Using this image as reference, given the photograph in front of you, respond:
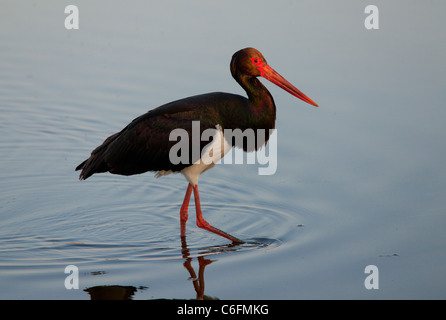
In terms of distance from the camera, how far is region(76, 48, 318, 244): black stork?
7109 millimetres

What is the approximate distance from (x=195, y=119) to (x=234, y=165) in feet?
6.84

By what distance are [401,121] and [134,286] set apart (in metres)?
4.75

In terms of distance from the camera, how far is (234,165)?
9086 millimetres

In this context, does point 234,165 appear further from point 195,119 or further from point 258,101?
point 195,119

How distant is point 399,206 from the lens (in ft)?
25.2

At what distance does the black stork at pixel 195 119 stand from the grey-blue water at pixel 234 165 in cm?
58

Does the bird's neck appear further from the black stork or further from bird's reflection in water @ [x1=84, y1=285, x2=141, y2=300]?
bird's reflection in water @ [x1=84, y1=285, x2=141, y2=300]

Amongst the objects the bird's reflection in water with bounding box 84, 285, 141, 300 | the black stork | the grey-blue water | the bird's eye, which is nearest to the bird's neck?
the black stork

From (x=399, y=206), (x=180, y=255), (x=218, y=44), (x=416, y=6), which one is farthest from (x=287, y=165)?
(x=416, y=6)

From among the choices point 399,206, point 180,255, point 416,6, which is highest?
point 416,6
